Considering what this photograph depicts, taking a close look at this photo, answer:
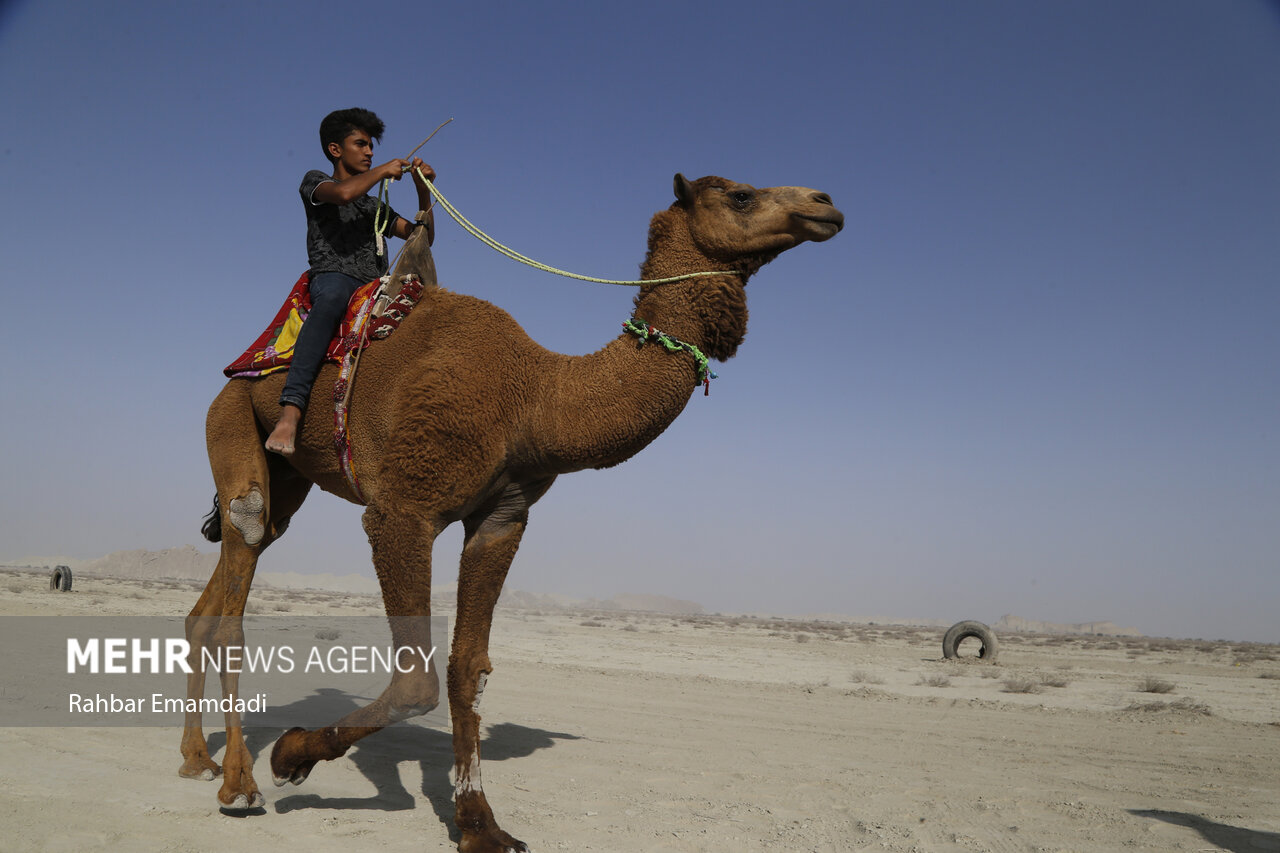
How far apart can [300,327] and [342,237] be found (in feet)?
2.30

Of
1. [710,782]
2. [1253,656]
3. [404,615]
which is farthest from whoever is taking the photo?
[1253,656]

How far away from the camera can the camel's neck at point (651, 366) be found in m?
4.45

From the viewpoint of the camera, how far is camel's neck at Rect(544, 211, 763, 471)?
14.6 ft

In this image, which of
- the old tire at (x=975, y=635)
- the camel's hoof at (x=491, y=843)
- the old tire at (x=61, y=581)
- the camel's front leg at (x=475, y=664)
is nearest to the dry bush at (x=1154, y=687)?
the old tire at (x=975, y=635)

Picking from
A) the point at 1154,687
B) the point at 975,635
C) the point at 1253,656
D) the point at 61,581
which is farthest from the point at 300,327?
the point at 1253,656

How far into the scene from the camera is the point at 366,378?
16.2 ft

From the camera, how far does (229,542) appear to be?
5.41m

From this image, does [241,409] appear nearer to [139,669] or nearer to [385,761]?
[385,761]

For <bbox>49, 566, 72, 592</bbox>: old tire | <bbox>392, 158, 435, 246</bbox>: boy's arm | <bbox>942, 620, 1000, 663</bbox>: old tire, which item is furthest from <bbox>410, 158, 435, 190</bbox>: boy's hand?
<bbox>49, 566, 72, 592</bbox>: old tire

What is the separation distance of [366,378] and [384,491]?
810 mm

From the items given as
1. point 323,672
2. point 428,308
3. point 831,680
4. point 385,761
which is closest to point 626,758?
point 385,761

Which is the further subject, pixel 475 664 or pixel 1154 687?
pixel 1154 687

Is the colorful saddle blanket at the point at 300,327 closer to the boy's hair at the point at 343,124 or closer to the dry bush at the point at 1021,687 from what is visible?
the boy's hair at the point at 343,124

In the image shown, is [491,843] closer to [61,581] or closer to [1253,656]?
[61,581]
